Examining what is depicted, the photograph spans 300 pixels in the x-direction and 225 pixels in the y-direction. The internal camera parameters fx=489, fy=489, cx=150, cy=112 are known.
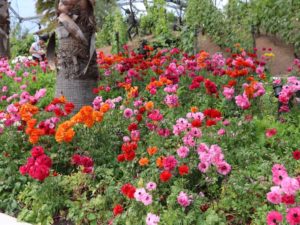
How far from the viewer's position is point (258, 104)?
18.2ft

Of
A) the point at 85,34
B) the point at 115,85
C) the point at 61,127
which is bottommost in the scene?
the point at 115,85

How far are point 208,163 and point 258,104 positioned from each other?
237 cm

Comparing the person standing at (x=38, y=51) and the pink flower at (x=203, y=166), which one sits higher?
the pink flower at (x=203, y=166)

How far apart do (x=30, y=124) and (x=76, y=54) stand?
1.88 meters

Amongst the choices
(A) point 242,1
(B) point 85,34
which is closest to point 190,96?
(B) point 85,34

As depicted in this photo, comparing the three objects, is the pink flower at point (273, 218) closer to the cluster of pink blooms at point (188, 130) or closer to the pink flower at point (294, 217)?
the pink flower at point (294, 217)

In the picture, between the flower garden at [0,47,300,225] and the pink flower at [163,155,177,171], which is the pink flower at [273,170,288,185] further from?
the pink flower at [163,155,177,171]

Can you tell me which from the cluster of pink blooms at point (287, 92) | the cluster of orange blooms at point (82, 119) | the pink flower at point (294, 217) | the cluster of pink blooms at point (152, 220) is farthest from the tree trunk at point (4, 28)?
the pink flower at point (294, 217)

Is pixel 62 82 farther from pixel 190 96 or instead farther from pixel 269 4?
pixel 269 4

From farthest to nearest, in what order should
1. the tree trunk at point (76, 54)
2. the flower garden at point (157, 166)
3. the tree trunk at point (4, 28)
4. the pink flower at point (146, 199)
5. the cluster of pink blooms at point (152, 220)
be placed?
the tree trunk at point (4, 28)
the tree trunk at point (76, 54)
the flower garden at point (157, 166)
the pink flower at point (146, 199)
the cluster of pink blooms at point (152, 220)

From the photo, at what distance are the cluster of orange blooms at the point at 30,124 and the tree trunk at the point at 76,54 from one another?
1213 millimetres

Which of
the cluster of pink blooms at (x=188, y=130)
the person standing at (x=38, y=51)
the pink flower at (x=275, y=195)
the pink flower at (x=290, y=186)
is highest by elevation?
the pink flower at (x=290, y=186)

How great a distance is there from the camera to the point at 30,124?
4.06m

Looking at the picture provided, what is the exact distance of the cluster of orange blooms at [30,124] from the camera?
3998mm
